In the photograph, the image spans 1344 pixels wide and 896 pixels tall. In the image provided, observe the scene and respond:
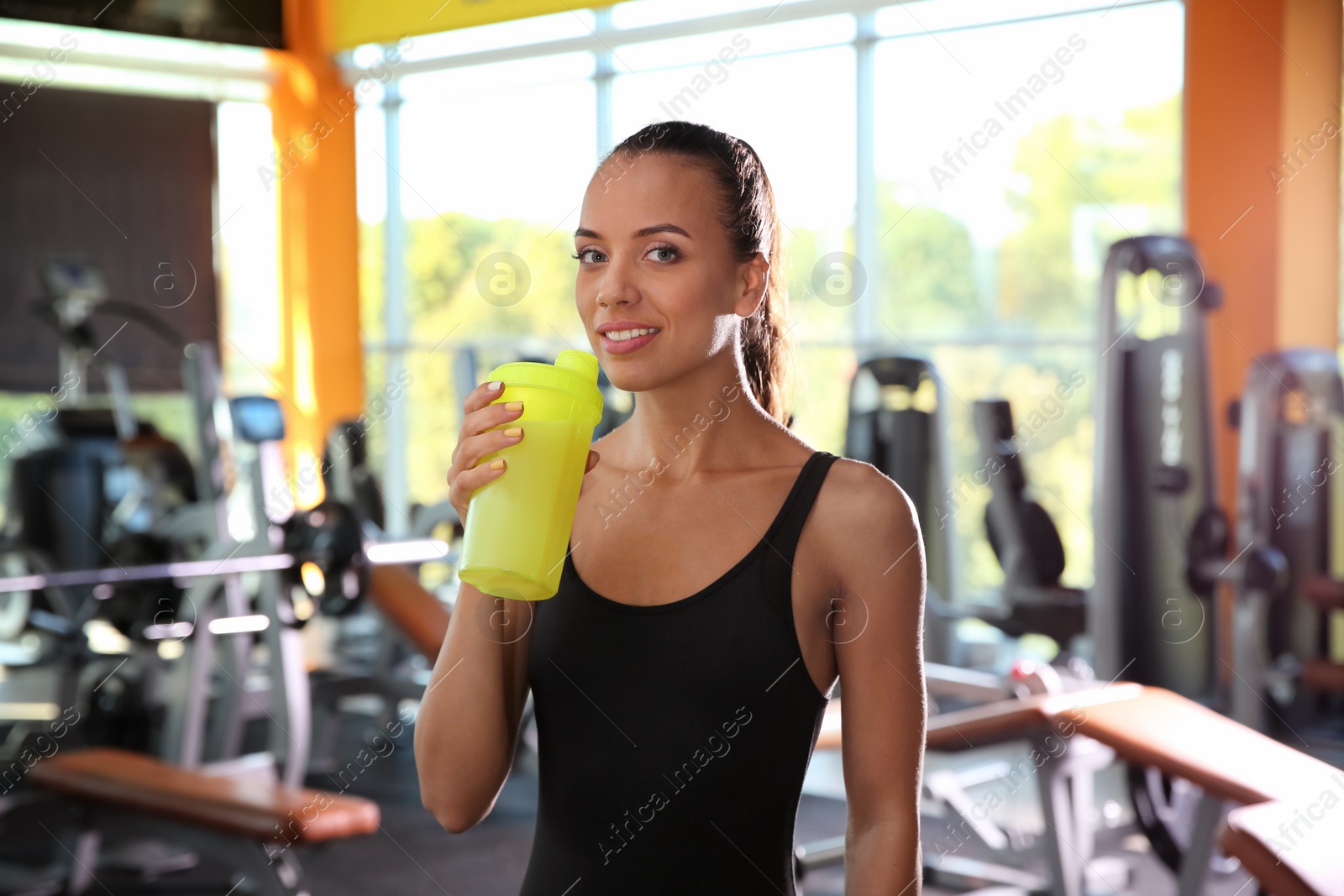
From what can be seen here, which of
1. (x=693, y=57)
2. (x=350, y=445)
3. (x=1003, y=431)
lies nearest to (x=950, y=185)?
(x=693, y=57)

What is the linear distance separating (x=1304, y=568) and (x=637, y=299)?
393 cm

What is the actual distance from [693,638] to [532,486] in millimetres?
213

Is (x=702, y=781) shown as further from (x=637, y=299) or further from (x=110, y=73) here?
(x=110, y=73)

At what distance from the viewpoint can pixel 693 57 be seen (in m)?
6.56

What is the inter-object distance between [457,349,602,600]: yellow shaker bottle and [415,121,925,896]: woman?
7 centimetres

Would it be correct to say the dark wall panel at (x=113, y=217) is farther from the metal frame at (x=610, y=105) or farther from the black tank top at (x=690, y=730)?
the black tank top at (x=690, y=730)

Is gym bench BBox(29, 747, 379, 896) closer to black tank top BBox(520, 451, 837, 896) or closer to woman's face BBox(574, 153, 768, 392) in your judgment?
black tank top BBox(520, 451, 837, 896)

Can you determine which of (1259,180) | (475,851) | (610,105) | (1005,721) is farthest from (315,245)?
(1005,721)

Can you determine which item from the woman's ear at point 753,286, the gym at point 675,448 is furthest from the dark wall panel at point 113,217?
the woman's ear at point 753,286

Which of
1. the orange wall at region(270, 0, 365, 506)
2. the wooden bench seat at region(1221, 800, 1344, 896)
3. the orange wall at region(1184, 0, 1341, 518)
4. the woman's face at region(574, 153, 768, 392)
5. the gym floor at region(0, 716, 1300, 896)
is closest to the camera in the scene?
the woman's face at region(574, 153, 768, 392)

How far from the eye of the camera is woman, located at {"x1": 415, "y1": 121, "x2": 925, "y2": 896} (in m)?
0.97

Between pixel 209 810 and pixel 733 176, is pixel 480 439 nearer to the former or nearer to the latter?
pixel 733 176

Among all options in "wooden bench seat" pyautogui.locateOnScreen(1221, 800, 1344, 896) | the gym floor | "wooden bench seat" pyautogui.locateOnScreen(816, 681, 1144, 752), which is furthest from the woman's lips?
the gym floor

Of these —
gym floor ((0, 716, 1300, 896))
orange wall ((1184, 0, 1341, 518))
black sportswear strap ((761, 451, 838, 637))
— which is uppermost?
orange wall ((1184, 0, 1341, 518))
